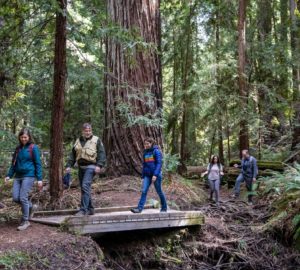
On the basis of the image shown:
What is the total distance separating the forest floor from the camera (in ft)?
21.8

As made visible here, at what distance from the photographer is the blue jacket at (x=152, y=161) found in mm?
8852

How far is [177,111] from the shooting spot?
19.3 metres

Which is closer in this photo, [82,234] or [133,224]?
[82,234]

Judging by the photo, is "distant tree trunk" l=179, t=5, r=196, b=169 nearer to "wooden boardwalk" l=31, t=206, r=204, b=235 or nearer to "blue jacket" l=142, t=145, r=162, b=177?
"blue jacket" l=142, t=145, r=162, b=177

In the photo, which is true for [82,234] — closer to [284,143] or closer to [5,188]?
[5,188]

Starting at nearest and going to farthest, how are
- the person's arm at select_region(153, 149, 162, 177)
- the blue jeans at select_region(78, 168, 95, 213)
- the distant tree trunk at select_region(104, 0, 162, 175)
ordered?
the blue jeans at select_region(78, 168, 95, 213), the person's arm at select_region(153, 149, 162, 177), the distant tree trunk at select_region(104, 0, 162, 175)

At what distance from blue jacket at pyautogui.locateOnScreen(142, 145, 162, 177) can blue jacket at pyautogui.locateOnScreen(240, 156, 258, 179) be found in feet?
19.9

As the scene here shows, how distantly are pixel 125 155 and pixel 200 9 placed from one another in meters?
10.5

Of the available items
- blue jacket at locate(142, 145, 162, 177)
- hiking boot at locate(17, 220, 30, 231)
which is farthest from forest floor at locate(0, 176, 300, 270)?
blue jacket at locate(142, 145, 162, 177)

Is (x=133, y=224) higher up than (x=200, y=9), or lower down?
lower down

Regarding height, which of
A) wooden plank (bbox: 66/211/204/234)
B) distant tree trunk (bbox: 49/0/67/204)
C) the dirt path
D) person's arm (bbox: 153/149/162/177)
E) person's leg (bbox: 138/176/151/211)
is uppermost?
distant tree trunk (bbox: 49/0/67/204)

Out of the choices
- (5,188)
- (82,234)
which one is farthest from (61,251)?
(5,188)

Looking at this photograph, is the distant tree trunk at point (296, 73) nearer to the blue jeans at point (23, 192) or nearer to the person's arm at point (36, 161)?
the person's arm at point (36, 161)

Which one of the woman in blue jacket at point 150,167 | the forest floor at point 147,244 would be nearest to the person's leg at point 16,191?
the forest floor at point 147,244
